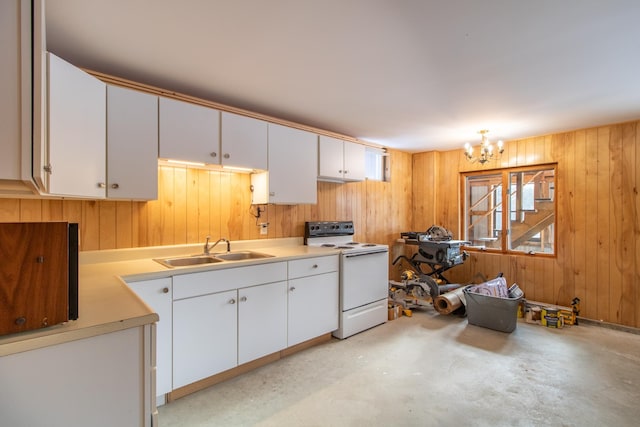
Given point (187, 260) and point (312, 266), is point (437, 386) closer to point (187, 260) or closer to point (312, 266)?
point (312, 266)

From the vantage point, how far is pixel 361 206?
13.9 feet

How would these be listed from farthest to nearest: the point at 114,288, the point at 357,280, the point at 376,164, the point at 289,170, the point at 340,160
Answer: the point at 376,164 → the point at 340,160 → the point at 357,280 → the point at 289,170 → the point at 114,288

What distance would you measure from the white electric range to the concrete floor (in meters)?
0.19

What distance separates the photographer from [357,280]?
312cm

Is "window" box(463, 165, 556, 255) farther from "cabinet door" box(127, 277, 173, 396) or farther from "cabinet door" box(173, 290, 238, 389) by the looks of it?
"cabinet door" box(127, 277, 173, 396)

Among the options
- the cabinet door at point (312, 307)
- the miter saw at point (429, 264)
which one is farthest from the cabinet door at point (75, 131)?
the miter saw at point (429, 264)

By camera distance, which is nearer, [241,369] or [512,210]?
[241,369]

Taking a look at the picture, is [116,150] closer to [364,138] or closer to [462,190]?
[364,138]

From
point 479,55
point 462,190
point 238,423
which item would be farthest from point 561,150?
point 238,423

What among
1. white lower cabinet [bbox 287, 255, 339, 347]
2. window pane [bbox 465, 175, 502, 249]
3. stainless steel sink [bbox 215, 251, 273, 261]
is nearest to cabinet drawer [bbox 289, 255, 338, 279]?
white lower cabinet [bbox 287, 255, 339, 347]

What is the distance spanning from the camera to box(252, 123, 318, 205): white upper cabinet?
2832 mm

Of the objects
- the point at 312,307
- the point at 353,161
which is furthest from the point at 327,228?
the point at 312,307

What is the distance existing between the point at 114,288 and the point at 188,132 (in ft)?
4.17

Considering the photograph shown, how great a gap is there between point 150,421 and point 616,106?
13.6 feet
